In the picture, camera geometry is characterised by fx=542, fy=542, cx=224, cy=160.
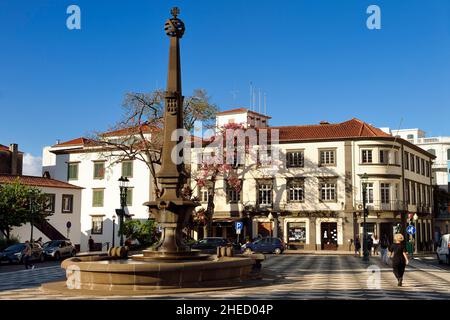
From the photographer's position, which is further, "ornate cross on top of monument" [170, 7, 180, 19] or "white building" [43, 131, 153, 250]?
"white building" [43, 131, 153, 250]

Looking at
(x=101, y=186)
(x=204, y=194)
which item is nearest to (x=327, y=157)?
(x=204, y=194)

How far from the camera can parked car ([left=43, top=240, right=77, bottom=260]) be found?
36312 mm

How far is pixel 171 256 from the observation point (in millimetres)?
17953

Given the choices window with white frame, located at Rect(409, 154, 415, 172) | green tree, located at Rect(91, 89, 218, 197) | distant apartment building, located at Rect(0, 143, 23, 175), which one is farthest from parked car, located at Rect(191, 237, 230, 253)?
distant apartment building, located at Rect(0, 143, 23, 175)

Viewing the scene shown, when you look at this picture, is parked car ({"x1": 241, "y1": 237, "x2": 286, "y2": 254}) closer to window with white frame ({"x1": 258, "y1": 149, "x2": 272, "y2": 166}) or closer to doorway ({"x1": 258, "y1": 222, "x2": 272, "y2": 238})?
doorway ({"x1": 258, "y1": 222, "x2": 272, "y2": 238})

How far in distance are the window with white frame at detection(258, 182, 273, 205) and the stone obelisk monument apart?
33.3m

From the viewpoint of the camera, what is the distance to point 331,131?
51781 millimetres

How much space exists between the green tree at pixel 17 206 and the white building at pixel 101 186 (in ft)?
39.3

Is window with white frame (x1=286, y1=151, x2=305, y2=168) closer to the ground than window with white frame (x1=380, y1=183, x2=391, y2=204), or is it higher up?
higher up

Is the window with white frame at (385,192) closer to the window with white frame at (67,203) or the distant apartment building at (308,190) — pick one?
the distant apartment building at (308,190)

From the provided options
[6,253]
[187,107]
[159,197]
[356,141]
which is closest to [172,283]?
[159,197]

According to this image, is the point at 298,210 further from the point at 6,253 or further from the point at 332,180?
the point at 6,253

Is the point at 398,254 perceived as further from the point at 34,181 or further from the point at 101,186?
the point at 101,186

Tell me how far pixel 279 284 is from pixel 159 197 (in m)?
5.08
